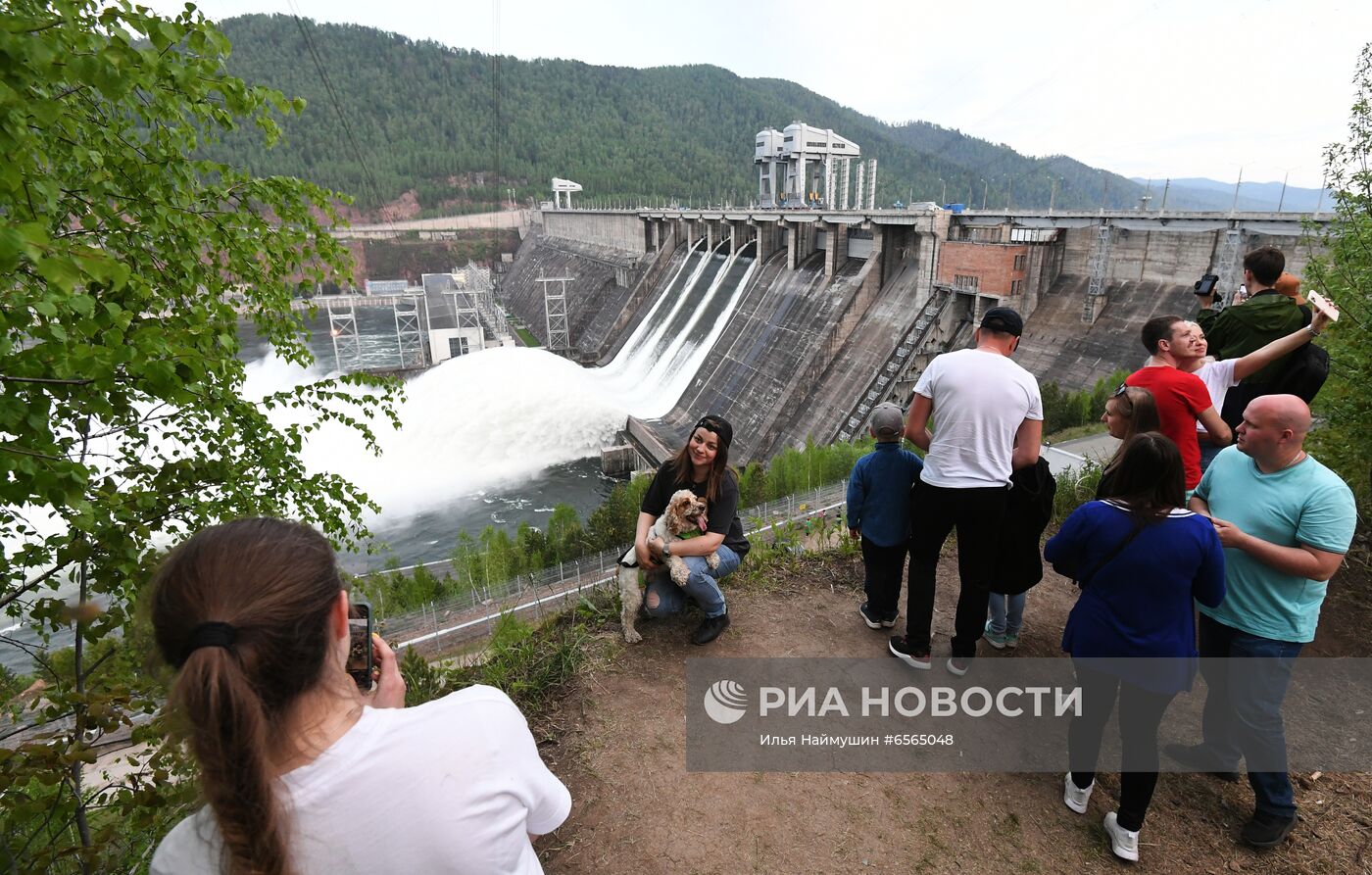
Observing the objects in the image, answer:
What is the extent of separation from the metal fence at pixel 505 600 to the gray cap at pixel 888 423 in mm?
4367

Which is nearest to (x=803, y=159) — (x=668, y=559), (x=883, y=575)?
(x=883, y=575)

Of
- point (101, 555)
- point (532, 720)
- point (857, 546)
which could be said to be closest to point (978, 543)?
point (857, 546)

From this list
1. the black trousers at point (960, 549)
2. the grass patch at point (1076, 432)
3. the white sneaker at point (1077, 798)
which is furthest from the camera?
the grass patch at point (1076, 432)

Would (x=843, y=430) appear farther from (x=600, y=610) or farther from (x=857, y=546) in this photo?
(x=600, y=610)

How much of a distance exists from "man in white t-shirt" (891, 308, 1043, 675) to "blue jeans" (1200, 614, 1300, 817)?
3.21ft

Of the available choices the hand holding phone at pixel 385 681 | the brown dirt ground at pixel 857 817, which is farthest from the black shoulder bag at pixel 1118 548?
the hand holding phone at pixel 385 681

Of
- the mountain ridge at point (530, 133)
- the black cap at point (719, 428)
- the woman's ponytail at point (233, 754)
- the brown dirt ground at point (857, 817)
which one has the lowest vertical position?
the brown dirt ground at point (857, 817)

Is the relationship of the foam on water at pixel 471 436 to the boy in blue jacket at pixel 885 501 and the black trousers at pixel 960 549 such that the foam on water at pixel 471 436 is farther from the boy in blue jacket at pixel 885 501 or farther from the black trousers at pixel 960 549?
the black trousers at pixel 960 549

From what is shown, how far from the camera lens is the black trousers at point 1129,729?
2.64 metres

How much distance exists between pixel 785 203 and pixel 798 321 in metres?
17.4

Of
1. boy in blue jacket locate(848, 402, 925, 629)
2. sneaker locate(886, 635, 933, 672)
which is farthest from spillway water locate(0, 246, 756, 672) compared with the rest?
sneaker locate(886, 635, 933, 672)

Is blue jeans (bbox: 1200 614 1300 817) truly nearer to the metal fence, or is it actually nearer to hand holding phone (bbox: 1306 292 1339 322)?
hand holding phone (bbox: 1306 292 1339 322)

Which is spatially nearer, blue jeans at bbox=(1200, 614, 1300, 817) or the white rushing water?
blue jeans at bbox=(1200, 614, 1300, 817)

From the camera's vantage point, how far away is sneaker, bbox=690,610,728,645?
419 centimetres
